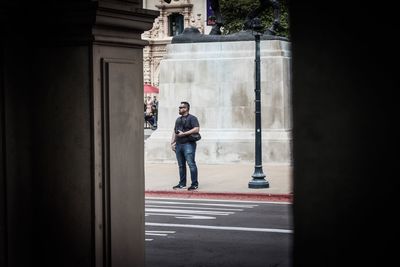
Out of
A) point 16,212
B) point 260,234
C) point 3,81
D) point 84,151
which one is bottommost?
point 260,234

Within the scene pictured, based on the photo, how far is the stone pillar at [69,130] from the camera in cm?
647

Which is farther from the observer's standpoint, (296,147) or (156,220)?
Result: (156,220)

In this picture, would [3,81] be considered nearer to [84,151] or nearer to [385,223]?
[84,151]

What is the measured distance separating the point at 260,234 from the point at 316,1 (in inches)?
391

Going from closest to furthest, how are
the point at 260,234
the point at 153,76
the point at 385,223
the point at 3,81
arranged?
the point at 385,223 < the point at 3,81 < the point at 260,234 < the point at 153,76

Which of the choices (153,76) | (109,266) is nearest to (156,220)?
(109,266)

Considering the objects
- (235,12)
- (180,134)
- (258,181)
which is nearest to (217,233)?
(180,134)

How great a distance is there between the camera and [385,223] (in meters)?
3.07

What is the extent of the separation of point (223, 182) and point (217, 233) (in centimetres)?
790

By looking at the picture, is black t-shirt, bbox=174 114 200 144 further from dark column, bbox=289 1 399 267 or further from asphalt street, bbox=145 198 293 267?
dark column, bbox=289 1 399 267

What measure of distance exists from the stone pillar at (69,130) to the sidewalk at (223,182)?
10532 millimetres

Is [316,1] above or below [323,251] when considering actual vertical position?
above

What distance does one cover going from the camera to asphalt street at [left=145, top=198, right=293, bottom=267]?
35.6 ft

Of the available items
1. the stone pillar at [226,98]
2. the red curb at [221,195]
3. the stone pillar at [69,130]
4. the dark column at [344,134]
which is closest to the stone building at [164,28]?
the stone pillar at [226,98]
